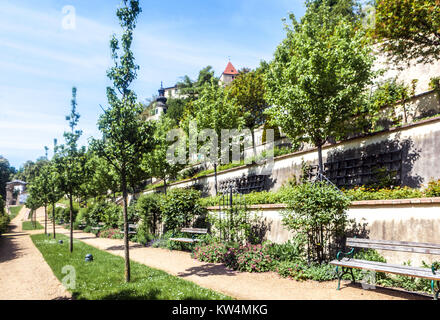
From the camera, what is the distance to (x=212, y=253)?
9.92 meters

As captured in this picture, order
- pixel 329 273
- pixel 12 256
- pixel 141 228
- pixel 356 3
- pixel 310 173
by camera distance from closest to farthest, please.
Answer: pixel 329 273, pixel 12 256, pixel 310 173, pixel 141 228, pixel 356 3

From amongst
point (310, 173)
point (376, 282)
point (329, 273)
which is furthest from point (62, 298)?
point (310, 173)

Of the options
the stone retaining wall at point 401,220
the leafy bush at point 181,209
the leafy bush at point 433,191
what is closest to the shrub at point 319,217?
the stone retaining wall at point 401,220

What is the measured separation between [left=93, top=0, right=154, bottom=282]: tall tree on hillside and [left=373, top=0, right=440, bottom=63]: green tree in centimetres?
1006

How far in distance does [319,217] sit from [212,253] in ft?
14.8

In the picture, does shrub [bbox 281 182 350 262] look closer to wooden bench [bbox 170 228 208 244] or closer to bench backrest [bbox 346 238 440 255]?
bench backrest [bbox 346 238 440 255]

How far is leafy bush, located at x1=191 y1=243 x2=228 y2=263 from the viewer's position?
963 centimetres

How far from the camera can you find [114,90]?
802 centimetres

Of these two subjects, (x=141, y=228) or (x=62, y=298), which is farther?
(x=141, y=228)

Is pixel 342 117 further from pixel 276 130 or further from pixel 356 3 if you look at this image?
pixel 356 3

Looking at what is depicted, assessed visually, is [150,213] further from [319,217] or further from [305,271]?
[319,217]

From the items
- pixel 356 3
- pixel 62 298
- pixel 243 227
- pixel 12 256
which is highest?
pixel 356 3
